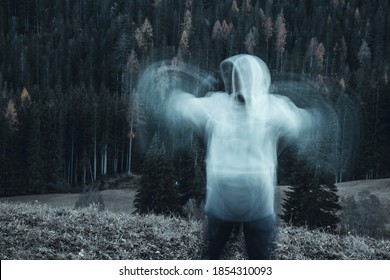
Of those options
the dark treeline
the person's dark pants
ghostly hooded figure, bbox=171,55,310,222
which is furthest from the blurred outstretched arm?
the dark treeline

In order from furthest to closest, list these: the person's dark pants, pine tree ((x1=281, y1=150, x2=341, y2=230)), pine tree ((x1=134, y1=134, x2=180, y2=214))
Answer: pine tree ((x1=134, y1=134, x2=180, y2=214))
pine tree ((x1=281, y1=150, x2=341, y2=230))
the person's dark pants

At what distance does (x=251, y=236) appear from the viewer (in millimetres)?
4641

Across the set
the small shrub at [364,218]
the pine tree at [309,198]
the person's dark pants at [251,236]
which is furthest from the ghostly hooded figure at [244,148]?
the small shrub at [364,218]

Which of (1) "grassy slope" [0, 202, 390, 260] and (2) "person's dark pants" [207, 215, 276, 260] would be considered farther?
(1) "grassy slope" [0, 202, 390, 260]

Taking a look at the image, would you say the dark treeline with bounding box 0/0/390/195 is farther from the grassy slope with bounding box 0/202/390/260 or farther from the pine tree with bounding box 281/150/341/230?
the grassy slope with bounding box 0/202/390/260

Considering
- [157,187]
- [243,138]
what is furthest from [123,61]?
[243,138]

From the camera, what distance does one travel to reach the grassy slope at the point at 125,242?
493 cm

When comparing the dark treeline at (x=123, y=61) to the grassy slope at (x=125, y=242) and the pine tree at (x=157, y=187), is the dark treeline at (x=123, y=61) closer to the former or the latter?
the pine tree at (x=157, y=187)

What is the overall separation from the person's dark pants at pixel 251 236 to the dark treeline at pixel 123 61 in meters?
2.31

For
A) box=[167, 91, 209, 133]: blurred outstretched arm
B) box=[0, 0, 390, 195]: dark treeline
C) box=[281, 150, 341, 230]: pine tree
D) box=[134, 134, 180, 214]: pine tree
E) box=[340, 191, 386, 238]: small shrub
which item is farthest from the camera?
box=[0, 0, 390, 195]: dark treeline

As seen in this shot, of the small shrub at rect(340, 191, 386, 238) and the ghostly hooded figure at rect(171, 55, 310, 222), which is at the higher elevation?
the ghostly hooded figure at rect(171, 55, 310, 222)

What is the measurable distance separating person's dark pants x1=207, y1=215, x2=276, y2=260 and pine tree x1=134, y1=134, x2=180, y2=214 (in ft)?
23.9

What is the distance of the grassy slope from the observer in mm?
4930

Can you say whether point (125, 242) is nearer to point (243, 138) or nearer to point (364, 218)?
point (243, 138)
